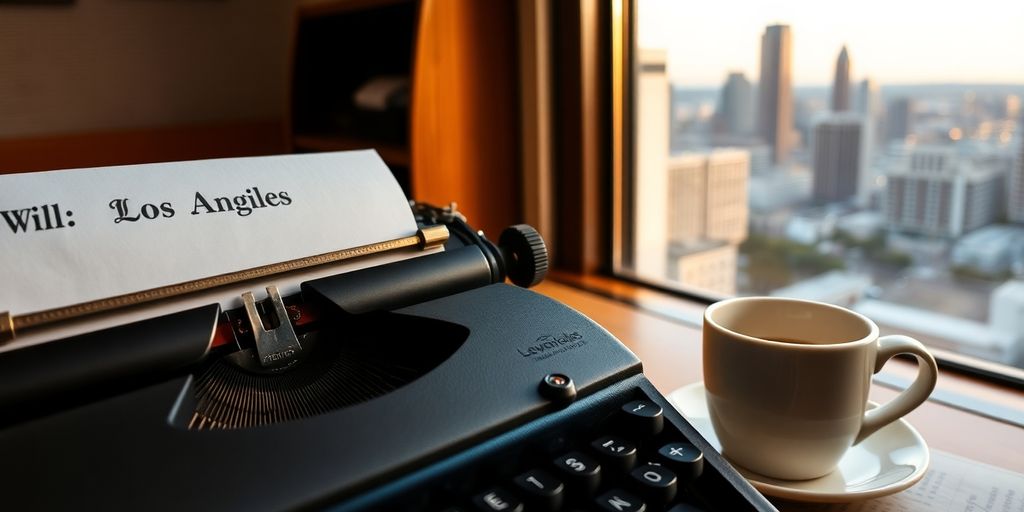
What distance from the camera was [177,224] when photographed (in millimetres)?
511

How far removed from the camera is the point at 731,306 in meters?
0.62

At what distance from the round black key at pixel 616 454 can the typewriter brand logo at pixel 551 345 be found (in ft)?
0.25

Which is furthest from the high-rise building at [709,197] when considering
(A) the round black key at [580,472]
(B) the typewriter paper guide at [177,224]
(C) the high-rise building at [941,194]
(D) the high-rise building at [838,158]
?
(A) the round black key at [580,472]

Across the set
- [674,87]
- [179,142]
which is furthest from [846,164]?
[179,142]

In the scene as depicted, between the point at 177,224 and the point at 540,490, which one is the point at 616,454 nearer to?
the point at 540,490

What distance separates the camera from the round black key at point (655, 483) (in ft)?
1.39

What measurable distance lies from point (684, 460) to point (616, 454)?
41 mm

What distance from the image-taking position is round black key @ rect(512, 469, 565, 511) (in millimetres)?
405

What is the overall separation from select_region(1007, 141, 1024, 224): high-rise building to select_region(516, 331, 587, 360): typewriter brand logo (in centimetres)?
57

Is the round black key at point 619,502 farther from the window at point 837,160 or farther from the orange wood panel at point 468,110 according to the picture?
the orange wood panel at point 468,110

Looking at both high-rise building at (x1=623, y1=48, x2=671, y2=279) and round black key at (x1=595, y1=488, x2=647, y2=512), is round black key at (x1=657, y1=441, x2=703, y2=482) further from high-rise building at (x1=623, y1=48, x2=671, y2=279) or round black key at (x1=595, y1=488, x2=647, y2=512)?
high-rise building at (x1=623, y1=48, x2=671, y2=279)

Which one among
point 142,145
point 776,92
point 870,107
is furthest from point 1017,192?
point 142,145

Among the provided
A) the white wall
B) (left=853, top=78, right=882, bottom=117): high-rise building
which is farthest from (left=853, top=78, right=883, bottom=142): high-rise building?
the white wall

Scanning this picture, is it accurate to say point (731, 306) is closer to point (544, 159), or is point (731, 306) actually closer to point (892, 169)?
point (892, 169)
